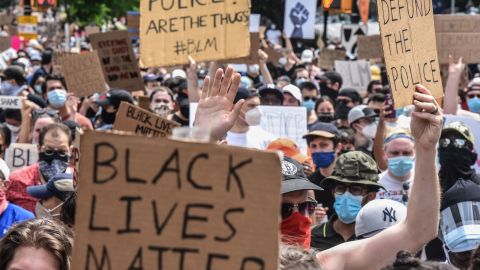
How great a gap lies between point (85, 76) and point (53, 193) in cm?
647

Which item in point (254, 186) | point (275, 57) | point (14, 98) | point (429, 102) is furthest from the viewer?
point (275, 57)

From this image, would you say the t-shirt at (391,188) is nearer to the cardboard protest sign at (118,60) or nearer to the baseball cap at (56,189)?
the baseball cap at (56,189)

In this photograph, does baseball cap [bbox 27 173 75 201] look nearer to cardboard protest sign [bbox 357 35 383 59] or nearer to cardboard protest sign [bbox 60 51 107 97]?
cardboard protest sign [bbox 60 51 107 97]

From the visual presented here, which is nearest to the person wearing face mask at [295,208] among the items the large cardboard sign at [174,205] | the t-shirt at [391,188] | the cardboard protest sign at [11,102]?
the t-shirt at [391,188]

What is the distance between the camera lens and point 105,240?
7.98ft

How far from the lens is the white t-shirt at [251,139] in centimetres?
782

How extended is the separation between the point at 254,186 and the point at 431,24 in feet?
6.68

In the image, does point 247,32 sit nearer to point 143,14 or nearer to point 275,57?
point 143,14

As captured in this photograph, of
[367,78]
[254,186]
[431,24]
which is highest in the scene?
[431,24]

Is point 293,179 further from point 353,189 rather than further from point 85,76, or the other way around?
point 85,76

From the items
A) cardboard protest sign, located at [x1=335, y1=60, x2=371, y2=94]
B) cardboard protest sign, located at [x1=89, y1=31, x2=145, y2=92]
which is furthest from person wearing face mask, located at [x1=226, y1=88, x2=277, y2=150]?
cardboard protest sign, located at [x1=335, y1=60, x2=371, y2=94]

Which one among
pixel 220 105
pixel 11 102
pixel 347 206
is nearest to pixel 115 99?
pixel 11 102

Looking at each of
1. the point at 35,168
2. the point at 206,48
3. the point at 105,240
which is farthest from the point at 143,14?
the point at 105,240

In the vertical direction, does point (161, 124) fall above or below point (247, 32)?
below
